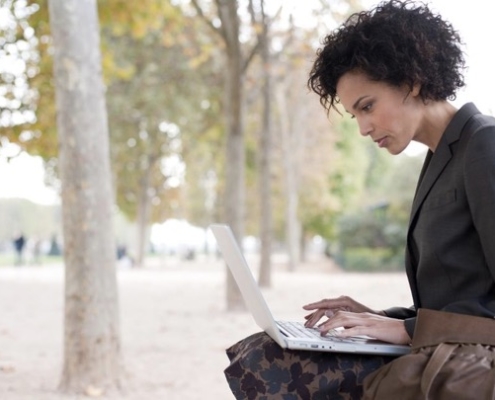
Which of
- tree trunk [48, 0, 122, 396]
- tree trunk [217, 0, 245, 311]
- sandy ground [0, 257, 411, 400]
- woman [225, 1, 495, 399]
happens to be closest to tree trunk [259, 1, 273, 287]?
sandy ground [0, 257, 411, 400]

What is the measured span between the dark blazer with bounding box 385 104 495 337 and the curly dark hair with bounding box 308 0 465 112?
13 cm

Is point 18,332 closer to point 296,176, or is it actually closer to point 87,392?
point 87,392

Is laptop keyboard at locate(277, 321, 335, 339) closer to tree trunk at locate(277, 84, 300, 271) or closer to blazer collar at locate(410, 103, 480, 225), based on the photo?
blazer collar at locate(410, 103, 480, 225)

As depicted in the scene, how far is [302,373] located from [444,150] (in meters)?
0.81

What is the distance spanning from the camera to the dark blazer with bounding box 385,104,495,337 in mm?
2459

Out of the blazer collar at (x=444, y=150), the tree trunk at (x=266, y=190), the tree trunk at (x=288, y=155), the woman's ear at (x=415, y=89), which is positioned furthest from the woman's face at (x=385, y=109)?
the tree trunk at (x=288, y=155)

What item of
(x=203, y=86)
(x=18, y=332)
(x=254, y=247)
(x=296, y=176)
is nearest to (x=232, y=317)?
(x=18, y=332)

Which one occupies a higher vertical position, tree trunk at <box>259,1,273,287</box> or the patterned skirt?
tree trunk at <box>259,1,273,287</box>

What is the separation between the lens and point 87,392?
670 cm

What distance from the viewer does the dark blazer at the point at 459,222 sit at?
2459 millimetres

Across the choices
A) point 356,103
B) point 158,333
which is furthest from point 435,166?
point 158,333

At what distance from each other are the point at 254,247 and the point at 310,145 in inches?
1803

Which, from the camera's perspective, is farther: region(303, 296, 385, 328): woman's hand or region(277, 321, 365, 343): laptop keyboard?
region(303, 296, 385, 328): woman's hand

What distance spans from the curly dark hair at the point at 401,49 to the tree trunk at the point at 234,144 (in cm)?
1099
